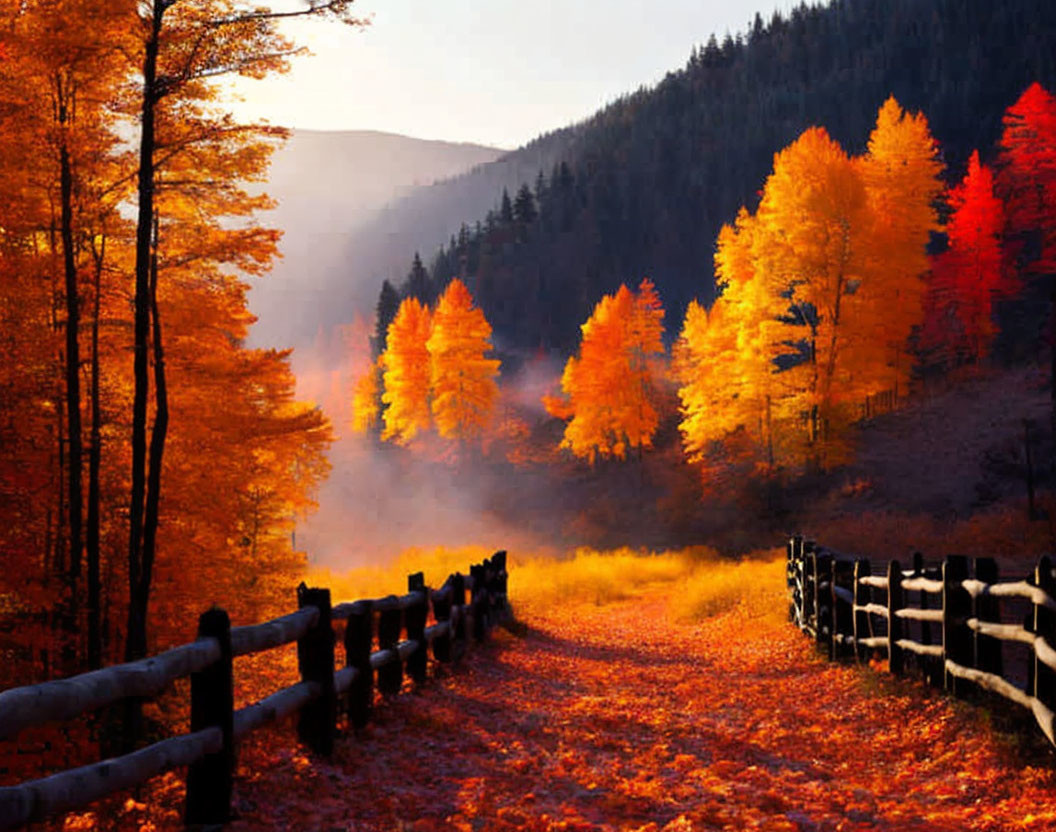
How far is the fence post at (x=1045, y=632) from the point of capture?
6352mm

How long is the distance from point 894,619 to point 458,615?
6.43 m

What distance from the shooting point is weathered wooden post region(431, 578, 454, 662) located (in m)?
12.7

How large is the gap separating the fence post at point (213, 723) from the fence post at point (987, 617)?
20.7 feet

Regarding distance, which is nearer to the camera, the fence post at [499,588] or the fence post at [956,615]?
the fence post at [956,615]

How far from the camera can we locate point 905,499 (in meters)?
33.0

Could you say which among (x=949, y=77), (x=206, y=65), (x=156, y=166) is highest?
(x=949, y=77)

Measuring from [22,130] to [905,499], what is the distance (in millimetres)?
30385

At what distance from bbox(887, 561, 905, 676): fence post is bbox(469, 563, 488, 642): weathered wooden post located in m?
7.41

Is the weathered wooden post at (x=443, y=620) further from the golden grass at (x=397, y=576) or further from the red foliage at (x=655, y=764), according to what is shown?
the golden grass at (x=397, y=576)

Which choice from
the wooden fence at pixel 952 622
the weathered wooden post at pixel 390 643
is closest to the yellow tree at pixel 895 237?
the wooden fence at pixel 952 622

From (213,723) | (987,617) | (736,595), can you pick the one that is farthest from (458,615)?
(736,595)

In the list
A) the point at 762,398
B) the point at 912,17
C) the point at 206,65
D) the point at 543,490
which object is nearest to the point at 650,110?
the point at 912,17

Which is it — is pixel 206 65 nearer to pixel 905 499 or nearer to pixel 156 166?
pixel 156 166

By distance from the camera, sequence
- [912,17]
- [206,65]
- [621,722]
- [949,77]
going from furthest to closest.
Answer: [912,17]
[949,77]
[206,65]
[621,722]
